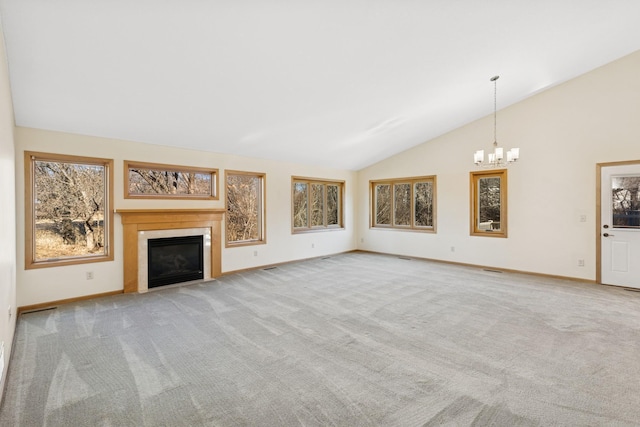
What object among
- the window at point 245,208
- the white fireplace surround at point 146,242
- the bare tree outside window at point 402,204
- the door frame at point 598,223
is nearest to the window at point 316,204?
the window at point 245,208

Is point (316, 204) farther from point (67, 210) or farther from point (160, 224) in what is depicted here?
point (67, 210)

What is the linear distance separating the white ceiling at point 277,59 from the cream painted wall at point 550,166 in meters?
0.49

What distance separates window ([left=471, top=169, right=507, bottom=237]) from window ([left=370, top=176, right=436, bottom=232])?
0.89 meters

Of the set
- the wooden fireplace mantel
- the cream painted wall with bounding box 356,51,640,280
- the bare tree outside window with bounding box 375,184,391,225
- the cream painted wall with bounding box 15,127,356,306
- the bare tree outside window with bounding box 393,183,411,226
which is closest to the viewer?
the cream painted wall with bounding box 15,127,356,306

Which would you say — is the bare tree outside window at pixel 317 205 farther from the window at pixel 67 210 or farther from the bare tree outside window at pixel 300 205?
the window at pixel 67 210

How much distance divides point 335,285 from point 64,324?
140 inches

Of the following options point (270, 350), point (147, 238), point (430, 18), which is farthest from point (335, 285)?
point (430, 18)

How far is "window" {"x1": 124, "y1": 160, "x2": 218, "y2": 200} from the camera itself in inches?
194

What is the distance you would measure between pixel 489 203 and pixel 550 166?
1.26 m

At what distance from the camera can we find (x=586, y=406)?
6.78 ft

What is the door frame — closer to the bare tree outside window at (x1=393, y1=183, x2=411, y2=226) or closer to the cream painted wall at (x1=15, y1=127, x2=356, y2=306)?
the bare tree outside window at (x1=393, y1=183, x2=411, y2=226)

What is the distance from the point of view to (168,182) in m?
5.35

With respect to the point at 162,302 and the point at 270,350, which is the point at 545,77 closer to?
the point at 270,350

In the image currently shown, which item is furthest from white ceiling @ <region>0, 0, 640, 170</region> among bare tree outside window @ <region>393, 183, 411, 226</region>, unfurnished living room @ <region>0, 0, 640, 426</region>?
bare tree outside window @ <region>393, 183, 411, 226</region>
